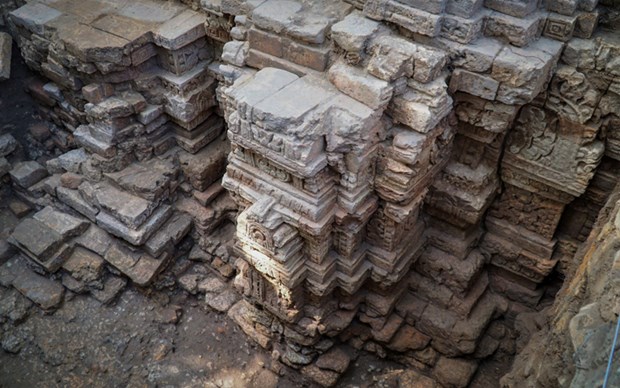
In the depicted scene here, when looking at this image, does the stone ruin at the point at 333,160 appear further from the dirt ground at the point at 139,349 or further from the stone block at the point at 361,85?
the dirt ground at the point at 139,349

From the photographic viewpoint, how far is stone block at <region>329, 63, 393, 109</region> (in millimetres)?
4312

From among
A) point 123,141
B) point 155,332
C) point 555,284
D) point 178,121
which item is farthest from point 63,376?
point 555,284

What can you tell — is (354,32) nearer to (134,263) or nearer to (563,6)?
(563,6)

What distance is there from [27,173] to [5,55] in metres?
1.39

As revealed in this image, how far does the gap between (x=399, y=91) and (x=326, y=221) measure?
1.15 metres

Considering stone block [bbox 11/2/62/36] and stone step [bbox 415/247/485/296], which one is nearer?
stone step [bbox 415/247/485/296]

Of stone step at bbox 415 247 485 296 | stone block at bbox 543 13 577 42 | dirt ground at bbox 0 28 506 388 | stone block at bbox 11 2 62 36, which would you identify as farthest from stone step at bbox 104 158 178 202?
stone block at bbox 543 13 577 42

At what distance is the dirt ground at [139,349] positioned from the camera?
571 centimetres

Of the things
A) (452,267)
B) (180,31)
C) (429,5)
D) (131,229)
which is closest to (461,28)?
(429,5)

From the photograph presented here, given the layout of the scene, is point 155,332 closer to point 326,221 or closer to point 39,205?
point 39,205

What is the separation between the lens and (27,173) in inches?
261

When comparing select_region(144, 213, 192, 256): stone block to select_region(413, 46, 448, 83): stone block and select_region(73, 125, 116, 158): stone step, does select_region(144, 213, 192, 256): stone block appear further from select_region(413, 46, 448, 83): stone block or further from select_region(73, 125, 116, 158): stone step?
select_region(413, 46, 448, 83): stone block

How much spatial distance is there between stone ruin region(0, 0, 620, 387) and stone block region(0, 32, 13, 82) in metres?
0.12

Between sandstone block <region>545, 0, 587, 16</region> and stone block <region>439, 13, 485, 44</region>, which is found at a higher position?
sandstone block <region>545, 0, 587, 16</region>
